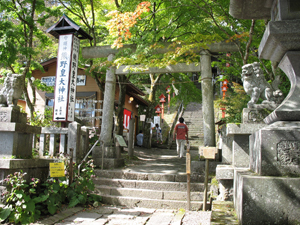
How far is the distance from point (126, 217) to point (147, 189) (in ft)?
5.52

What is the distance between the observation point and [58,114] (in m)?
8.94

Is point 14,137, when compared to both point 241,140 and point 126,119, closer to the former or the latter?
point 241,140

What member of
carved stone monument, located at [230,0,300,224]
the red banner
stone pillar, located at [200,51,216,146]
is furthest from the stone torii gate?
the red banner

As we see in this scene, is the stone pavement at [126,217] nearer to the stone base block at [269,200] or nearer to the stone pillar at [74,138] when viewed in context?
the stone pillar at [74,138]

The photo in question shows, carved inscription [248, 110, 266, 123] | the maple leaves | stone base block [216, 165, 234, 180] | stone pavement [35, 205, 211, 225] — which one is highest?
the maple leaves

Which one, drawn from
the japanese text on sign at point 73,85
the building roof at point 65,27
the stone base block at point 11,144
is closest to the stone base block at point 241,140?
the stone base block at point 11,144

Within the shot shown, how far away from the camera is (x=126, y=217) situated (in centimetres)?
589

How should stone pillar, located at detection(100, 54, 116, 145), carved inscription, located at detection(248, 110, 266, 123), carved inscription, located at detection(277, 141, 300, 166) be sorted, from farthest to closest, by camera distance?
stone pillar, located at detection(100, 54, 116, 145), carved inscription, located at detection(248, 110, 266, 123), carved inscription, located at detection(277, 141, 300, 166)

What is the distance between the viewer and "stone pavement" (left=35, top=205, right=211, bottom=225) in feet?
17.7

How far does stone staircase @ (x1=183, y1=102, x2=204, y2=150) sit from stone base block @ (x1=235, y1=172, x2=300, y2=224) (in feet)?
51.2

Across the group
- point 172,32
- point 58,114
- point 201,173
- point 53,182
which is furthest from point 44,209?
point 172,32

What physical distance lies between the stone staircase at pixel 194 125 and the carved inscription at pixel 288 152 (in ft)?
50.9

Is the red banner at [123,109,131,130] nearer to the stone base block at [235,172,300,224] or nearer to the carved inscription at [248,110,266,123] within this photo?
the carved inscription at [248,110,266,123]

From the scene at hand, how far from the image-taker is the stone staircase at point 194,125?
67.4ft
